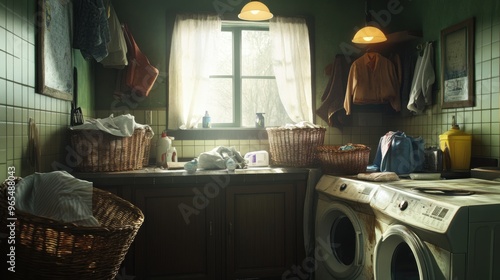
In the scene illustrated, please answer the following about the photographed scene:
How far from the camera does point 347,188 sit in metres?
2.20

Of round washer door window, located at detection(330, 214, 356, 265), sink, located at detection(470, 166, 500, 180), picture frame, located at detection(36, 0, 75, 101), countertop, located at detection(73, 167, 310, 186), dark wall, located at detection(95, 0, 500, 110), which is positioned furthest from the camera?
dark wall, located at detection(95, 0, 500, 110)

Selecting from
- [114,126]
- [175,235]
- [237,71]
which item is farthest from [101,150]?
[237,71]

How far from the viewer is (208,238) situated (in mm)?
2467

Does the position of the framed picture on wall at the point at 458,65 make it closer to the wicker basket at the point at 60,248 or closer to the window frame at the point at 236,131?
the window frame at the point at 236,131

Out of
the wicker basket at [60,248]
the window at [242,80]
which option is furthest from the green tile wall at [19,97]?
the window at [242,80]

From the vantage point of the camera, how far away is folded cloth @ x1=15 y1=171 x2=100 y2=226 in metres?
1.33

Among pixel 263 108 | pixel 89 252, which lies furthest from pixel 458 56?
pixel 89 252

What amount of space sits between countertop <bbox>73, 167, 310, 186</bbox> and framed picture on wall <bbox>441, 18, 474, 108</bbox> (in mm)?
1158

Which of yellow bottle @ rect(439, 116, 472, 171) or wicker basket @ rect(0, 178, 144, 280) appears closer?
wicker basket @ rect(0, 178, 144, 280)

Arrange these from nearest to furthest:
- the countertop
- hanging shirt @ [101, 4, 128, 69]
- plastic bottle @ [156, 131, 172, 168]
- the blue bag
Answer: the countertop
the blue bag
hanging shirt @ [101, 4, 128, 69]
plastic bottle @ [156, 131, 172, 168]

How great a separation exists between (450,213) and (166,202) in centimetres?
162

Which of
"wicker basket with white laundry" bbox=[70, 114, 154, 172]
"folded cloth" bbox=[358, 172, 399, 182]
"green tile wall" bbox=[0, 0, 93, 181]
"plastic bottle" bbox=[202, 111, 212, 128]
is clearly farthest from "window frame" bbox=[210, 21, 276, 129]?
"green tile wall" bbox=[0, 0, 93, 181]

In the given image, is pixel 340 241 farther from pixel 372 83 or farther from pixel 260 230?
pixel 372 83

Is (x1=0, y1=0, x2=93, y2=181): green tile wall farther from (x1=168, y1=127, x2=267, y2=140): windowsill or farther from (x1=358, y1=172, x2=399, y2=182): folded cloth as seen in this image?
(x1=358, y1=172, x2=399, y2=182): folded cloth
